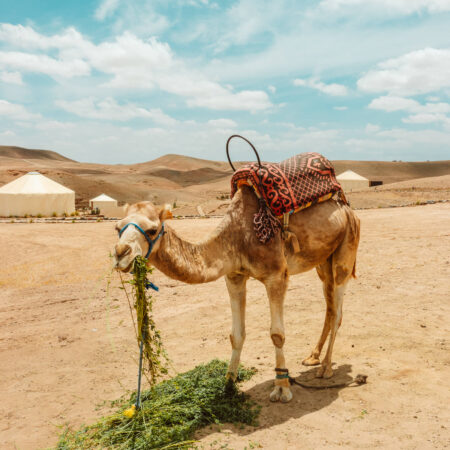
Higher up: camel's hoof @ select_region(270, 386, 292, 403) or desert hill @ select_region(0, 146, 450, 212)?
desert hill @ select_region(0, 146, 450, 212)

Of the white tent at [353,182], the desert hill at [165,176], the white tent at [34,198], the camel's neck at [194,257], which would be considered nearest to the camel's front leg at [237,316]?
the camel's neck at [194,257]

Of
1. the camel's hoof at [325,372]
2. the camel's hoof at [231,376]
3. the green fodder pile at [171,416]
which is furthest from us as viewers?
the camel's hoof at [325,372]

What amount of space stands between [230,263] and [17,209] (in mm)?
29394

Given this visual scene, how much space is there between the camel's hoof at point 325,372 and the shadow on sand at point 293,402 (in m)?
0.05

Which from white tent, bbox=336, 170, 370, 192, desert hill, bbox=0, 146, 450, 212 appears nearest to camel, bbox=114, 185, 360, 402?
desert hill, bbox=0, 146, 450, 212

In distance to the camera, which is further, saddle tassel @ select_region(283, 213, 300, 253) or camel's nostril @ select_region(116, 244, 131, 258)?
saddle tassel @ select_region(283, 213, 300, 253)

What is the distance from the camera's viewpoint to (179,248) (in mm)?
3771

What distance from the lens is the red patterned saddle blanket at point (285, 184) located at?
4336mm

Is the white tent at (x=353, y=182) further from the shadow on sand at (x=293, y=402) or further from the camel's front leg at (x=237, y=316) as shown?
the camel's front leg at (x=237, y=316)

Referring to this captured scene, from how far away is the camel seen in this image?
11.3ft

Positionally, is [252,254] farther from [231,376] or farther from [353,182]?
[353,182]

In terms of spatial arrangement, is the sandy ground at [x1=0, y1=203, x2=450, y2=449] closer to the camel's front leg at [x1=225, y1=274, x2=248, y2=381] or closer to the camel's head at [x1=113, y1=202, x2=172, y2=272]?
the camel's front leg at [x1=225, y1=274, x2=248, y2=381]

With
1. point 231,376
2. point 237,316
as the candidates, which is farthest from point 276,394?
point 237,316

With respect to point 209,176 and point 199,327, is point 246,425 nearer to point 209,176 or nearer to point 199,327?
point 199,327
